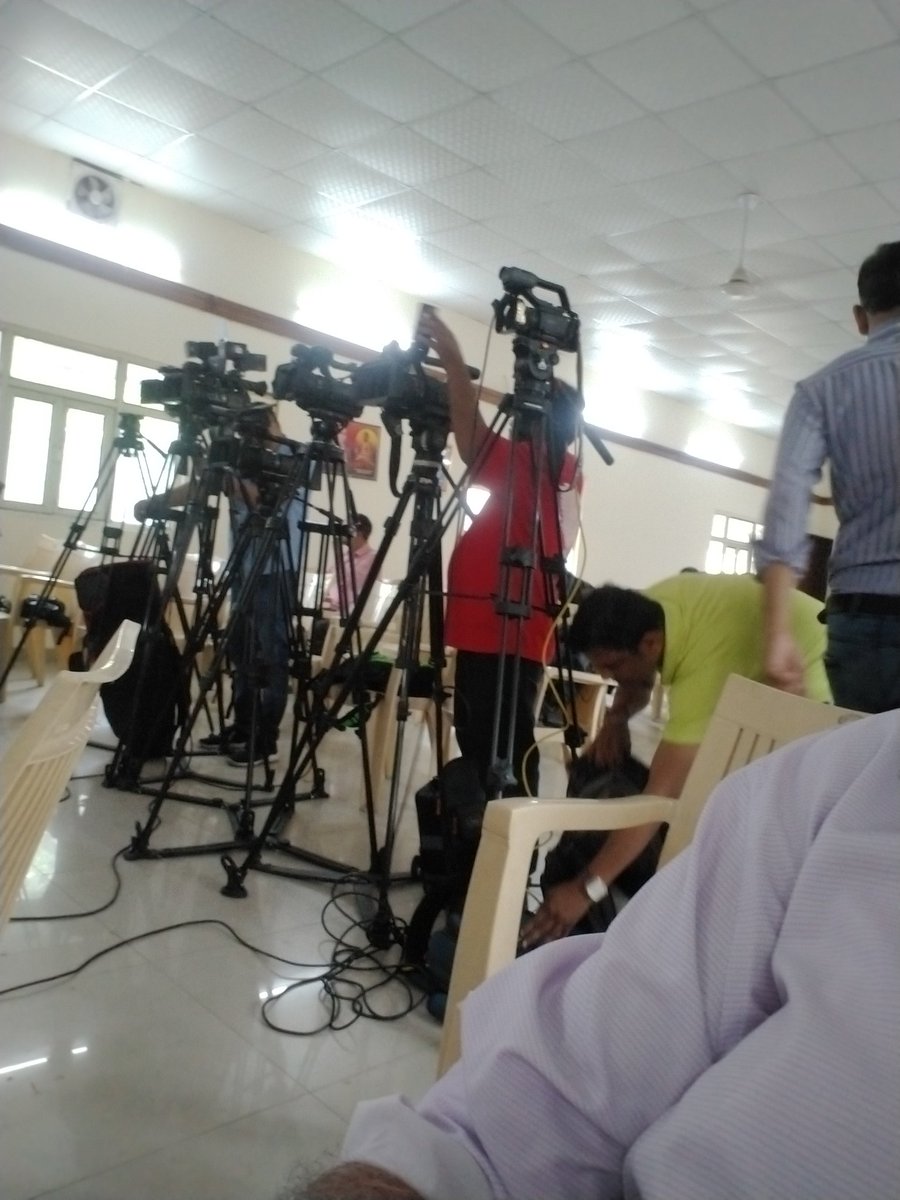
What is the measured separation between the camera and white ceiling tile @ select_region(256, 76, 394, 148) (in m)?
4.17

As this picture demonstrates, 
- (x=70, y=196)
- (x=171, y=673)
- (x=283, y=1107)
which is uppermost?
(x=70, y=196)

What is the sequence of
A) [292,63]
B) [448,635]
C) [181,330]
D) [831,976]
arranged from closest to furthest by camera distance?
[831,976], [448,635], [292,63], [181,330]

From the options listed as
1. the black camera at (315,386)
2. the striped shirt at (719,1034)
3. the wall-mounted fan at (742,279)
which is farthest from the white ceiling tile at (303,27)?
the striped shirt at (719,1034)

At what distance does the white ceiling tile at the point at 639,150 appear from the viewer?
412cm

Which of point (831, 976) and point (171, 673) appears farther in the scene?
point (171, 673)

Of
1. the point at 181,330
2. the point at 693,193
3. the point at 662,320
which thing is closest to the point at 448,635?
the point at 693,193

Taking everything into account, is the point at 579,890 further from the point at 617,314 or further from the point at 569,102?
the point at 617,314

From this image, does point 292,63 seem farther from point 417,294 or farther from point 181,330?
point 417,294

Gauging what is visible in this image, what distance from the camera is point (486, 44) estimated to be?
3.62 m

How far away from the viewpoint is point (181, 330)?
19.5 ft

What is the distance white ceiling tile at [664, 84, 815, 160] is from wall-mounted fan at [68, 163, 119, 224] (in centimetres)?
341

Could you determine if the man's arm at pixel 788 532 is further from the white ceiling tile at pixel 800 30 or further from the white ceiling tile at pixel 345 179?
the white ceiling tile at pixel 345 179

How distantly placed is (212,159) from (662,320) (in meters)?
3.46

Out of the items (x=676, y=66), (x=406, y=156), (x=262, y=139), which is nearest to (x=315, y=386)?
(x=676, y=66)
